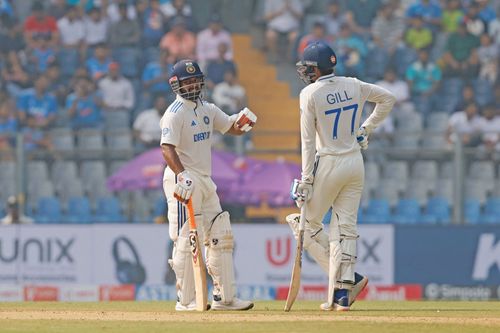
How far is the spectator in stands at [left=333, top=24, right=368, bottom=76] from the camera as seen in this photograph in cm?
2194

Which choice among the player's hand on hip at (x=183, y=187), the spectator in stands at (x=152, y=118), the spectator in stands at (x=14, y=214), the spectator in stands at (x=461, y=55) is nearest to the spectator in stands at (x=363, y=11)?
the spectator in stands at (x=461, y=55)

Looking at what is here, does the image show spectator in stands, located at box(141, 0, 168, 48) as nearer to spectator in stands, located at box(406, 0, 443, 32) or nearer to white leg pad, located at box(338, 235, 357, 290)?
spectator in stands, located at box(406, 0, 443, 32)

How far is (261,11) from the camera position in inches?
917

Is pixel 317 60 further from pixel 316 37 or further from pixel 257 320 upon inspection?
pixel 316 37

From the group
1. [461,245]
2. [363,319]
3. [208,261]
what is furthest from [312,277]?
[363,319]

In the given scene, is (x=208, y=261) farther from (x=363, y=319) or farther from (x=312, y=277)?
(x=312, y=277)

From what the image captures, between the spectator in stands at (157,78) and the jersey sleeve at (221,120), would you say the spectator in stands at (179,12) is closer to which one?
the spectator in stands at (157,78)

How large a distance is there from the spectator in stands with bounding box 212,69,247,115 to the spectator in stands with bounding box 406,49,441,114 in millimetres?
2826

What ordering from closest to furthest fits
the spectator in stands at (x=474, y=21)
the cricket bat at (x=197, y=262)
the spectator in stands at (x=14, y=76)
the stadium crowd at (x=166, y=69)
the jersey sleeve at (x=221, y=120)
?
1. the cricket bat at (x=197, y=262)
2. the jersey sleeve at (x=221, y=120)
3. the stadium crowd at (x=166, y=69)
4. the spectator in stands at (x=14, y=76)
5. the spectator in stands at (x=474, y=21)

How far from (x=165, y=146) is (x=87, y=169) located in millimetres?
8004

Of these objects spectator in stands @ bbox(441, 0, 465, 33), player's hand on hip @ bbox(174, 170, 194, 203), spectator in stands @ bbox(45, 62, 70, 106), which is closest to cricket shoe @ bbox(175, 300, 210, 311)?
player's hand on hip @ bbox(174, 170, 194, 203)

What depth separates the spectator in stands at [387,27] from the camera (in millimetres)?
22672

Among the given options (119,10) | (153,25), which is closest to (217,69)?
(153,25)

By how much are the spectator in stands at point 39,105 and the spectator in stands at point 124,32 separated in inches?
65.7
